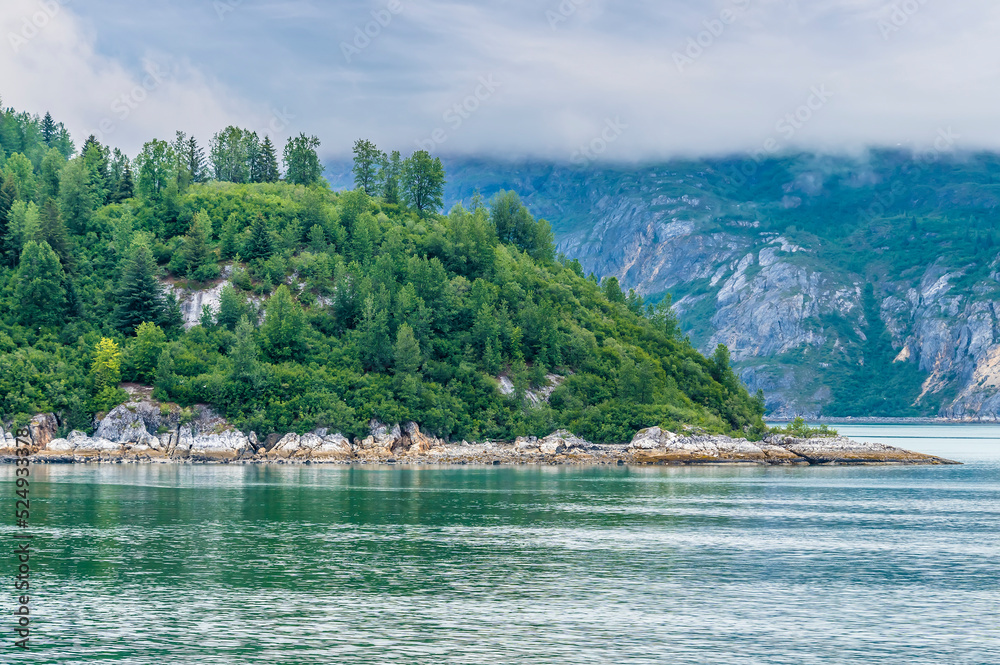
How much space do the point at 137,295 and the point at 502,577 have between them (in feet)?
422

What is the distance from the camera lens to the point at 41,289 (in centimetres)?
16612

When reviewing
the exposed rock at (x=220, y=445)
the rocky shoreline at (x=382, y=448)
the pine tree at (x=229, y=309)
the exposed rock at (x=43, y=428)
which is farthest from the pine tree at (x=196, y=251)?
the exposed rock at (x=43, y=428)

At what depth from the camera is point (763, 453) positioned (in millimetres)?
173125

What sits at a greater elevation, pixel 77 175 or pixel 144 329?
pixel 77 175

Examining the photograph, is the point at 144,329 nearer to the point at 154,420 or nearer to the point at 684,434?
the point at 154,420

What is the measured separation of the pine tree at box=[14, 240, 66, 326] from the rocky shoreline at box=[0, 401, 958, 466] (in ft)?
85.6

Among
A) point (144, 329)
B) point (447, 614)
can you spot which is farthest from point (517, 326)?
point (447, 614)

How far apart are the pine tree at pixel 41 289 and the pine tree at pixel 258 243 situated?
101 feet

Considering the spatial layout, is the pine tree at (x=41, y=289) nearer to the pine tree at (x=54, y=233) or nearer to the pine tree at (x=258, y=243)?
the pine tree at (x=54, y=233)

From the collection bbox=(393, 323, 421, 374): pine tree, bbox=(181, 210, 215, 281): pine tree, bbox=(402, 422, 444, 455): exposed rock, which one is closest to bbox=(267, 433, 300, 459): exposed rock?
bbox=(402, 422, 444, 455): exposed rock

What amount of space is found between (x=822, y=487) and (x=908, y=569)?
64184 mm

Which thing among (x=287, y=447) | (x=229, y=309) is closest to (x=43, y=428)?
(x=287, y=447)

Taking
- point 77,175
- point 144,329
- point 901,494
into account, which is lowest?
point 901,494

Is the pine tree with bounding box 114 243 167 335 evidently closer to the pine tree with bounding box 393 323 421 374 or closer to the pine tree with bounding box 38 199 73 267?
the pine tree with bounding box 38 199 73 267
